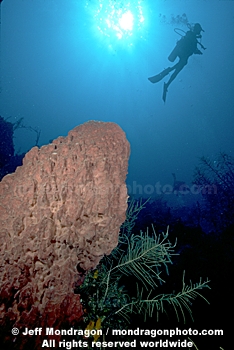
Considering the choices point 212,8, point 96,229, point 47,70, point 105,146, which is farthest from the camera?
point 47,70

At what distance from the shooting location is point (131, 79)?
92.2m

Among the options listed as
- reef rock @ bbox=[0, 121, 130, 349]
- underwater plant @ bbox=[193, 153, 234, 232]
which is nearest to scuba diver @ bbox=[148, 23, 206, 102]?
underwater plant @ bbox=[193, 153, 234, 232]

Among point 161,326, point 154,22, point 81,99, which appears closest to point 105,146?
point 161,326

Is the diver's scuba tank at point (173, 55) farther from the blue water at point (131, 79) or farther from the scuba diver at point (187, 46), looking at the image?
the blue water at point (131, 79)

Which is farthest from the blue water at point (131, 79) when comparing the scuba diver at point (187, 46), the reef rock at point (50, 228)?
the reef rock at point (50, 228)

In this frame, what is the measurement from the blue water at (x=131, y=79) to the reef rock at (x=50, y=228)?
186ft

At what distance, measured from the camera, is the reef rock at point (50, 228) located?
1.81m

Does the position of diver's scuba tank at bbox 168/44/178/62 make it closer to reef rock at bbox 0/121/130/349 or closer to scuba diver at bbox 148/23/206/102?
scuba diver at bbox 148/23/206/102

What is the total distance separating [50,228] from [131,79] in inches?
3975

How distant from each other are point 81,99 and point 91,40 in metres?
39.5

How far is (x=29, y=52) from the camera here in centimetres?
9044

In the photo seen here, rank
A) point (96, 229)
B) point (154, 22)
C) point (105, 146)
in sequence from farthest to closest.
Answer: point (154, 22)
point (105, 146)
point (96, 229)

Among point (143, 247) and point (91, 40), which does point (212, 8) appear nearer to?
point (91, 40)

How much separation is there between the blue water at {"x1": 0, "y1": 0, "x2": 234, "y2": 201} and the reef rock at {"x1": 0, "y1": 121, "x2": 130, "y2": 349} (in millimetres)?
56732
